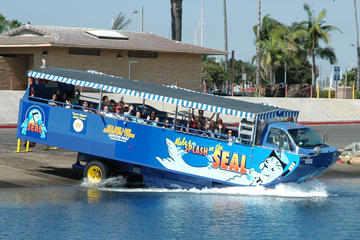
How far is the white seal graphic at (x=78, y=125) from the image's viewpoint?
63.6 feet

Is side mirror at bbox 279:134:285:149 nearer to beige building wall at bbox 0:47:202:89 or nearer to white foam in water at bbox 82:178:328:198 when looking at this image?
white foam in water at bbox 82:178:328:198

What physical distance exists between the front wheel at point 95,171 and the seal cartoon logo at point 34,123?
67.8 inches

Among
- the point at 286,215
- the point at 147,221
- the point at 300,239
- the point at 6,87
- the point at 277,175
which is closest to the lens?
the point at 300,239

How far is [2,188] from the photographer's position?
1861 centimetres

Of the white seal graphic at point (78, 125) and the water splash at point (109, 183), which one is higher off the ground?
the white seal graphic at point (78, 125)

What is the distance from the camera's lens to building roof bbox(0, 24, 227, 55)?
152 feet

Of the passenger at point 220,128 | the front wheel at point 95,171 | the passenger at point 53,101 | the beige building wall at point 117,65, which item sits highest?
the beige building wall at point 117,65

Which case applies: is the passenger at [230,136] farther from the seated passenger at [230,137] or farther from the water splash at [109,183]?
the water splash at [109,183]

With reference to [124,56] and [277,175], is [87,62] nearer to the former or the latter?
[124,56]

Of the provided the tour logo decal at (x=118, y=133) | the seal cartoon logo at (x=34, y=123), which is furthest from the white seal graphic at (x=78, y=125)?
the seal cartoon logo at (x=34, y=123)

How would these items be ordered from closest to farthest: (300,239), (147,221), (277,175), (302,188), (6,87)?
(300,239) → (147,221) → (277,175) → (302,188) → (6,87)

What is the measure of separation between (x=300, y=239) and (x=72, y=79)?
9231mm

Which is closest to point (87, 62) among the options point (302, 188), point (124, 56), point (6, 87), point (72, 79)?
point (124, 56)

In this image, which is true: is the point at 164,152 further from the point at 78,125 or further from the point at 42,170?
the point at 42,170
